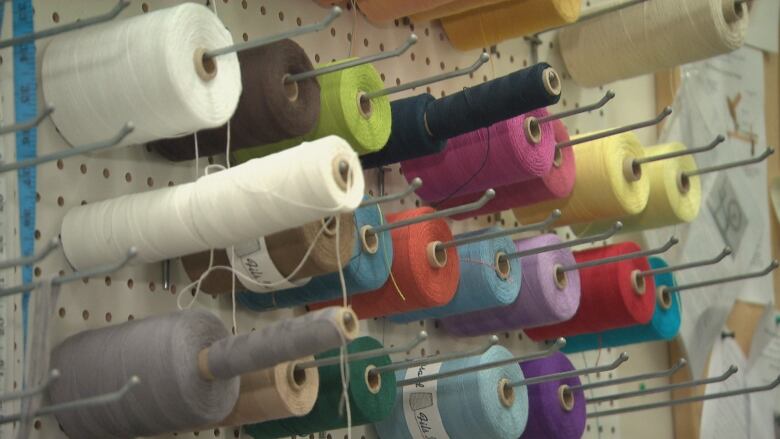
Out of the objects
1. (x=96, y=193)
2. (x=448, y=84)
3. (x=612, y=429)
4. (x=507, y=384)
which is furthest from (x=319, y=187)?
(x=612, y=429)

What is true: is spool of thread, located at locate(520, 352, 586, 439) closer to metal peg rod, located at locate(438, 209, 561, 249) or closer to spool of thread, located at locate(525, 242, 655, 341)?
spool of thread, located at locate(525, 242, 655, 341)

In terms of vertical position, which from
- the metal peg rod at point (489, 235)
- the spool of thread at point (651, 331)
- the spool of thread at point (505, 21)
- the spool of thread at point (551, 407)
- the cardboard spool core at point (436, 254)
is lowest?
the spool of thread at point (551, 407)

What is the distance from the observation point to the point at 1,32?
39.4 inches

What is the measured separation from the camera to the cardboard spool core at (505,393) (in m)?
1.27

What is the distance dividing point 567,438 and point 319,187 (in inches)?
23.3

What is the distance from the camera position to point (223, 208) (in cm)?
96

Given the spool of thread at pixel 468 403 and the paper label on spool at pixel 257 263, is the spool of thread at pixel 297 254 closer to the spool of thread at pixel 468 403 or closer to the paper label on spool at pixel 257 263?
the paper label on spool at pixel 257 263

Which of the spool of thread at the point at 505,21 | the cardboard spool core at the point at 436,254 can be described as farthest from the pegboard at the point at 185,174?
the cardboard spool core at the point at 436,254

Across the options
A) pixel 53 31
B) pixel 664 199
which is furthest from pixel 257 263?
pixel 664 199

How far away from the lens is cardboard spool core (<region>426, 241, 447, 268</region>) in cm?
122

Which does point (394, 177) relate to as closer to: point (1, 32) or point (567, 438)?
point (567, 438)

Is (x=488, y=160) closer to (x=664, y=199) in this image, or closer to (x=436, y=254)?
(x=436, y=254)

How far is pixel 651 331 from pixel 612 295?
0.12 metres

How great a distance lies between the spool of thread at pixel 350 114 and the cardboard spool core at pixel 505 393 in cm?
27
